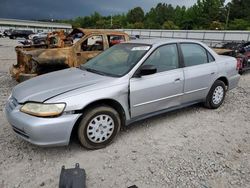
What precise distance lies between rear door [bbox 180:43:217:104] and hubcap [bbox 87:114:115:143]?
62.4 inches

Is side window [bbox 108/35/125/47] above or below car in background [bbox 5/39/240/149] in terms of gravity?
above

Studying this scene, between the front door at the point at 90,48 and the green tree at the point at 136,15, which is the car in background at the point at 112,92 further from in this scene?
the green tree at the point at 136,15

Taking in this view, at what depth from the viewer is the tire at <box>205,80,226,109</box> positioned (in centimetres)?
483

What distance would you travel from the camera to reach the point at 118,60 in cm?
407

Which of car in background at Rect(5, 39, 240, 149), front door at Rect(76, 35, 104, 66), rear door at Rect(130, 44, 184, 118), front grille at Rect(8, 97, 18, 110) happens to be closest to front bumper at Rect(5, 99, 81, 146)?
car in background at Rect(5, 39, 240, 149)

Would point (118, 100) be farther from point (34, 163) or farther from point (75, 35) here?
point (75, 35)

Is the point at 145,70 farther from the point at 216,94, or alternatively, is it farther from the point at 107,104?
the point at 216,94

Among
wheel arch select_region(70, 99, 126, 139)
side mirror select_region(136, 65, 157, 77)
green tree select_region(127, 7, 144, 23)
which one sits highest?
green tree select_region(127, 7, 144, 23)

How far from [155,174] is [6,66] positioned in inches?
371

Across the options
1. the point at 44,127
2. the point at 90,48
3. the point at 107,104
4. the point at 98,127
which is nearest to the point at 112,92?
the point at 107,104

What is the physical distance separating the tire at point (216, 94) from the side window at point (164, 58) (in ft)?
3.84

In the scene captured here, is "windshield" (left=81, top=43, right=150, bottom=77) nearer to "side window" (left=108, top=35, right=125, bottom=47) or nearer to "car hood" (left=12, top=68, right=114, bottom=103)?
"car hood" (left=12, top=68, right=114, bottom=103)

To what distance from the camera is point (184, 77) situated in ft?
13.7

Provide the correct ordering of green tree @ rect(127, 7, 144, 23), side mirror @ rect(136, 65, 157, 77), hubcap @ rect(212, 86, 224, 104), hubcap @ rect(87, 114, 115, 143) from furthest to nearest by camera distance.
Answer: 1. green tree @ rect(127, 7, 144, 23)
2. hubcap @ rect(212, 86, 224, 104)
3. side mirror @ rect(136, 65, 157, 77)
4. hubcap @ rect(87, 114, 115, 143)
